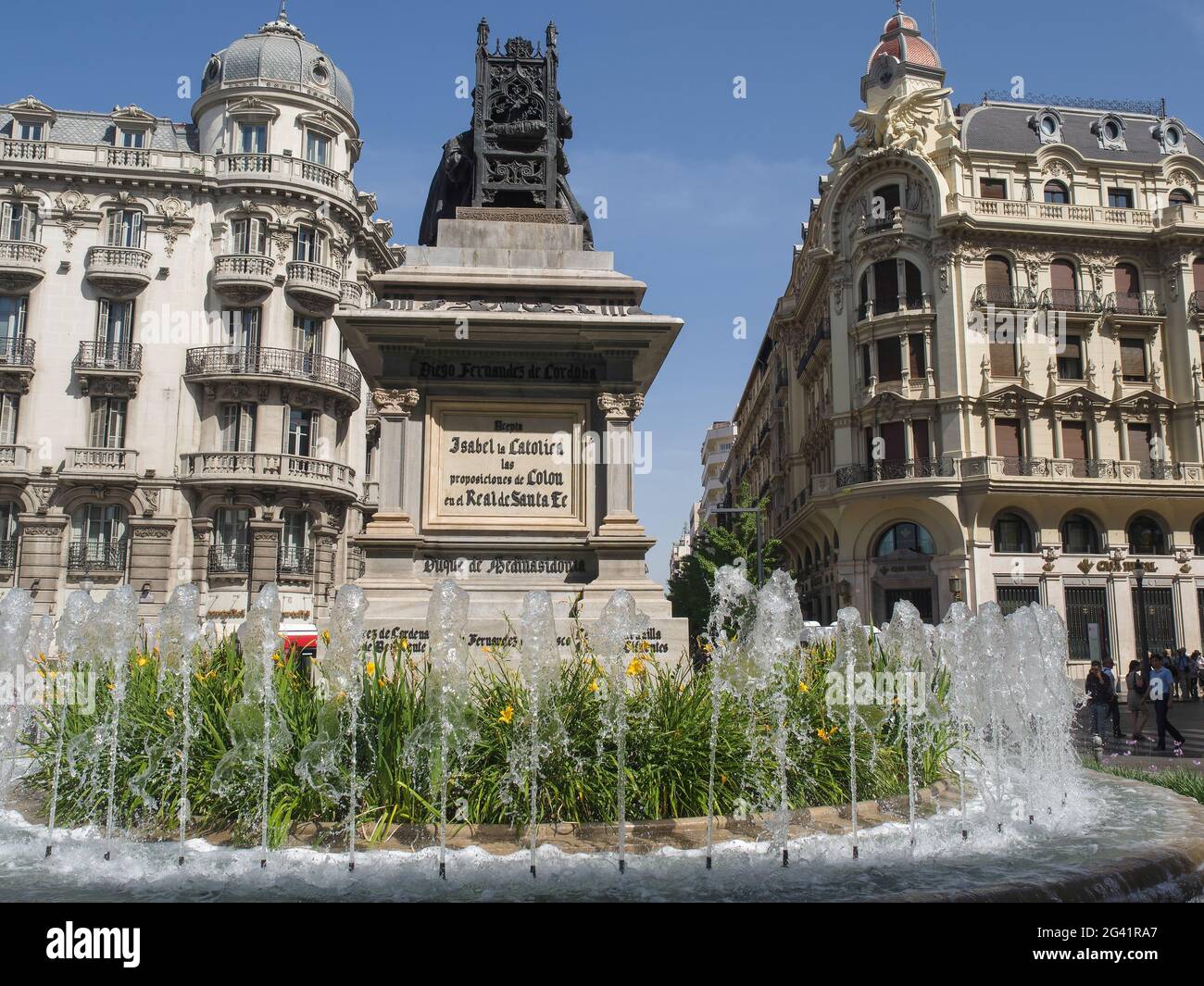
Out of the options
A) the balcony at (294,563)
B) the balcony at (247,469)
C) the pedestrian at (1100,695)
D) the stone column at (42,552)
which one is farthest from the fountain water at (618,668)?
the stone column at (42,552)

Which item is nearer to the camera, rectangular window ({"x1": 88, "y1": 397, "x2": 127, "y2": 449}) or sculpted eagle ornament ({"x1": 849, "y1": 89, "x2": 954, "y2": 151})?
rectangular window ({"x1": 88, "y1": 397, "x2": 127, "y2": 449})

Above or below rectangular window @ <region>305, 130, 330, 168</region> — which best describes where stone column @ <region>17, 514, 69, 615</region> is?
below

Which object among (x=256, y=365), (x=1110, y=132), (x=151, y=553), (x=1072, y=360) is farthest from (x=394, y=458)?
(x=1110, y=132)

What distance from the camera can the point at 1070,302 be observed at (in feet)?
137

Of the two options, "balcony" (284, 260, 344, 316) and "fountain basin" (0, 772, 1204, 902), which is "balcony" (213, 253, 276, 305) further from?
"fountain basin" (0, 772, 1204, 902)

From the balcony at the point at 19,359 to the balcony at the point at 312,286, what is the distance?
10.3 metres

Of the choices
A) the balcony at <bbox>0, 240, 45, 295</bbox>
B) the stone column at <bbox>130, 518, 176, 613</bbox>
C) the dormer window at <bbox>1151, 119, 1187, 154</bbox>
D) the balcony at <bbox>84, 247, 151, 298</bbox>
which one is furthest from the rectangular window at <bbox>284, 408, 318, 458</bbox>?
the dormer window at <bbox>1151, 119, 1187, 154</bbox>

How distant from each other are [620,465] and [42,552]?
113ft

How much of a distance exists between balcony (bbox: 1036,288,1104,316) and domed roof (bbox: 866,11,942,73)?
12.3 m

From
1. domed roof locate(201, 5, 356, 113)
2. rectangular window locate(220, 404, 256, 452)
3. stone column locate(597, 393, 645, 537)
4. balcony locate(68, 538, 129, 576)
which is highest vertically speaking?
domed roof locate(201, 5, 356, 113)

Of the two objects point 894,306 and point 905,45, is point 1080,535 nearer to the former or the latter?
point 894,306

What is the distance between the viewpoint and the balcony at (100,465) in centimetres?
3741

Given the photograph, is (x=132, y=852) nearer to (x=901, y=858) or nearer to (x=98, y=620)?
(x=98, y=620)

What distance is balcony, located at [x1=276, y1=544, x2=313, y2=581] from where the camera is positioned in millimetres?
38406
